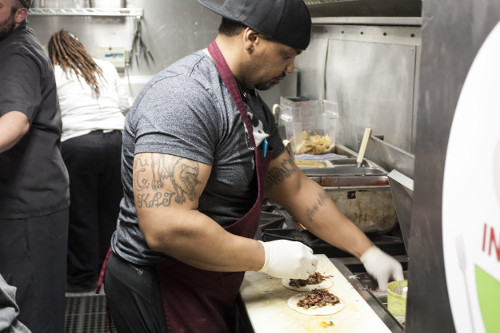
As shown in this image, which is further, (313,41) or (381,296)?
(313,41)

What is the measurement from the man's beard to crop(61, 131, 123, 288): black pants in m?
1.54

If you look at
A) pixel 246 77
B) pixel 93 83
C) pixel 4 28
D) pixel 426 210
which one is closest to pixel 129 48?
pixel 93 83

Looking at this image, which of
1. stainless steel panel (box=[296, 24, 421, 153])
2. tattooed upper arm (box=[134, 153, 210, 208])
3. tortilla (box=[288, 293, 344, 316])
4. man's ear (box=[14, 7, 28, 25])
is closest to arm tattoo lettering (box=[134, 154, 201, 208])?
tattooed upper arm (box=[134, 153, 210, 208])

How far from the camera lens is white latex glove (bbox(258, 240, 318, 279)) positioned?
171 centimetres

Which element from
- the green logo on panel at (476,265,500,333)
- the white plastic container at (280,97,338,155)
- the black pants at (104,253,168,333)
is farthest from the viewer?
the white plastic container at (280,97,338,155)

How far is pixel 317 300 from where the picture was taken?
1.69 m

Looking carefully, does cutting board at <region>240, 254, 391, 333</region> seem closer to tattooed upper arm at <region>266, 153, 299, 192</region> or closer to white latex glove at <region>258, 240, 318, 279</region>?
white latex glove at <region>258, 240, 318, 279</region>

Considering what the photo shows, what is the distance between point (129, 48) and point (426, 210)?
5.03 m

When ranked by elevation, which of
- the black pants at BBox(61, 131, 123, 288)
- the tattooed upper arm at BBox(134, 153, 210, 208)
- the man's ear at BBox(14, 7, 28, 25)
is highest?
the man's ear at BBox(14, 7, 28, 25)

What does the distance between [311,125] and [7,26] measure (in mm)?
1930

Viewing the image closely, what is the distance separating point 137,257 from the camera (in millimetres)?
1753

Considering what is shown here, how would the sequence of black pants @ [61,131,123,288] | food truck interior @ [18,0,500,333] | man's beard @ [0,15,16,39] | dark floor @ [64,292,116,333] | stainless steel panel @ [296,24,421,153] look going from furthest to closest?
1. black pants @ [61,131,123,288]
2. dark floor @ [64,292,116,333]
3. stainless steel panel @ [296,24,421,153]
4. man's beard @ [0,15,16,39]
5. food truck interior @ [18,0,500,333]

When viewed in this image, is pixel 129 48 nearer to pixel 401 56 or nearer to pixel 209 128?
pixel 401 56

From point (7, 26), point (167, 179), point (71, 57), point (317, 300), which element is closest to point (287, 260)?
point (317, 300)
